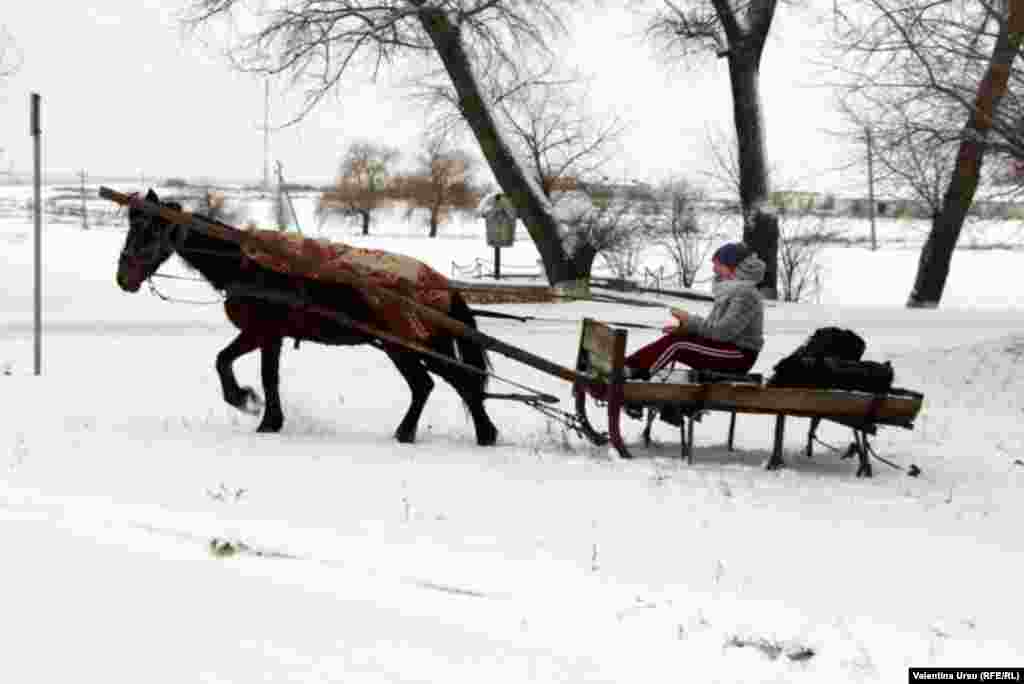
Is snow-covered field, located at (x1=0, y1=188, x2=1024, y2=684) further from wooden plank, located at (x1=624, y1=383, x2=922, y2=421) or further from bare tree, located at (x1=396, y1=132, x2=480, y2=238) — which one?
bare tree, located at (x1=396, y1=132, x2=480, y2=238)

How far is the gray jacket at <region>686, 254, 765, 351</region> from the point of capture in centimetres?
772

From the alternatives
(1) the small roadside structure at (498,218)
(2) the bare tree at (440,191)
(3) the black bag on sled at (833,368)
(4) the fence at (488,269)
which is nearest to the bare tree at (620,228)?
(1) the small roadside structure at (498,218)

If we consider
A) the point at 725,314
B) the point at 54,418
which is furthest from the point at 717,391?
the point at 54,418

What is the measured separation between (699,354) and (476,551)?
294 cm

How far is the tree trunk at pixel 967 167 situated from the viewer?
11.9 meters

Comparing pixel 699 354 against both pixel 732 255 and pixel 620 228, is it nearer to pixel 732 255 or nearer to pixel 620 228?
pixel 732 255

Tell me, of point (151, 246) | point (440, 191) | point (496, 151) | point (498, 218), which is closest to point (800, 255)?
point (498, 218)

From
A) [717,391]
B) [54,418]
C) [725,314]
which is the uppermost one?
[725,314]

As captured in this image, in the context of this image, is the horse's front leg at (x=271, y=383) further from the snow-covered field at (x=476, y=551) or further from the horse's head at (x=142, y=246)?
the horse's head at (x=142, y=246)

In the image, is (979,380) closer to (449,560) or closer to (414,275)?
(414,275)

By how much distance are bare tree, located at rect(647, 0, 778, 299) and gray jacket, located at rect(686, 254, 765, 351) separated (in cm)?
1604

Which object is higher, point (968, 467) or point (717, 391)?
point (717, 391)

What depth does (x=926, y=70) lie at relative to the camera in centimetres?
1250

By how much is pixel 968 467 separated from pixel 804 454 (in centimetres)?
120
